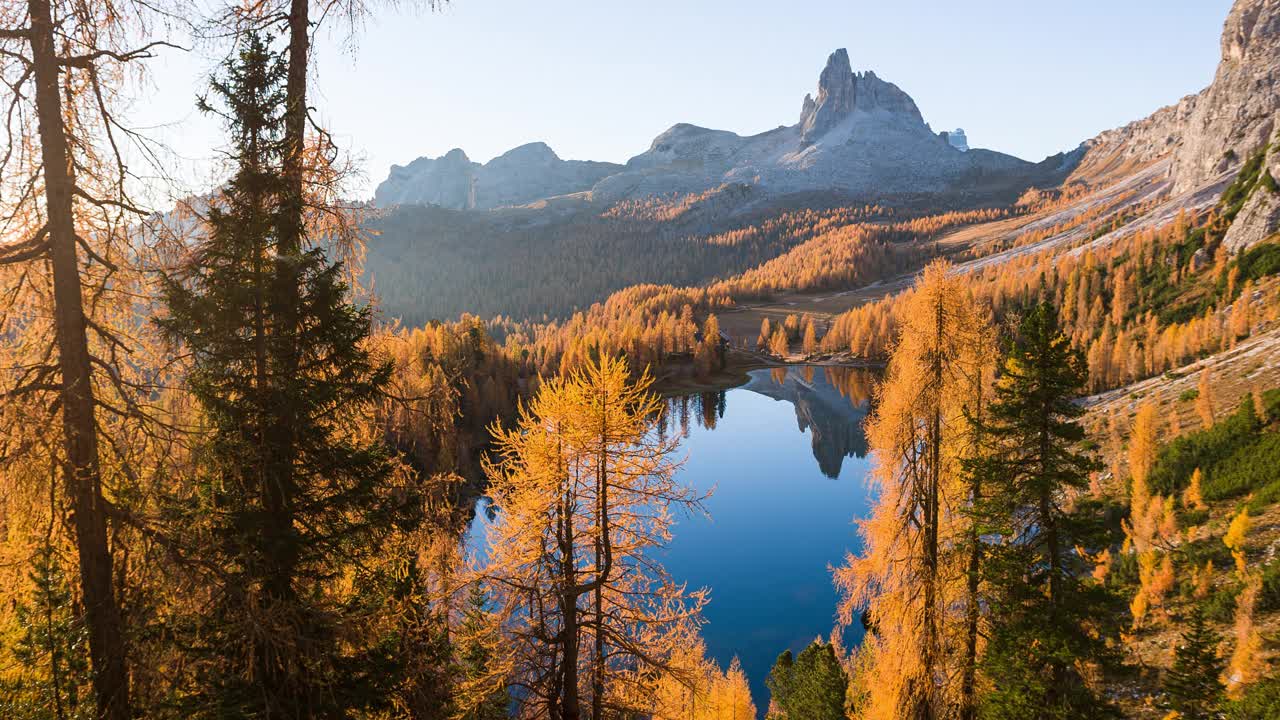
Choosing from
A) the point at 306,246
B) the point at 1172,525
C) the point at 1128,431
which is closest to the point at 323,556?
the point at 306,246

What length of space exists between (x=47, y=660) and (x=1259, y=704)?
25375mm

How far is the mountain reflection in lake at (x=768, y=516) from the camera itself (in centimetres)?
3738

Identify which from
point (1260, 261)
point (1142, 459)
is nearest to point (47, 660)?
point (1142, 459)

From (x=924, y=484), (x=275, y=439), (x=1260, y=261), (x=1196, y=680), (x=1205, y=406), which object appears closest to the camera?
(x=275, y=439)

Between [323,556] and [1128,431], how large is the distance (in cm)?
5654

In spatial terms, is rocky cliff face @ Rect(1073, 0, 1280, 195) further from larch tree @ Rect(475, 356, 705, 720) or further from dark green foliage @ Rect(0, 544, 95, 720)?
dark green foliage @ Rect(0, 544, 95, 720)

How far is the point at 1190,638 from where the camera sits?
13367 millimetres

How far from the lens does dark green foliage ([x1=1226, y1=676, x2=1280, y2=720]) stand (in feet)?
44.8

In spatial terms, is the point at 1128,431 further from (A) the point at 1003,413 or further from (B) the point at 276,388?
(B) the point at 276,388

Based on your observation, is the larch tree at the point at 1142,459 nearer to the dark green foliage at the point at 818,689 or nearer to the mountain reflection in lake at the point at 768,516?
the mountain reflection in lake at the point at 768,516

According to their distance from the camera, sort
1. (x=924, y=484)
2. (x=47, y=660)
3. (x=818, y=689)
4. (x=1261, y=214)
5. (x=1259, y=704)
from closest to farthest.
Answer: (x=47, y=660) → (x=924, y=484) → (x=1259, y=704) → (x=818, y=689) → (x=1261, y=214)

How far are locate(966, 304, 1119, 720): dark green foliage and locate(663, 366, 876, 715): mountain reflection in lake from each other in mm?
3249

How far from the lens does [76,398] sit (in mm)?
4496

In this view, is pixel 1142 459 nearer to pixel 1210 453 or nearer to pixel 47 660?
pixel 1210 453
